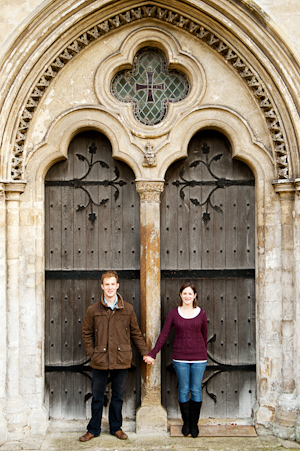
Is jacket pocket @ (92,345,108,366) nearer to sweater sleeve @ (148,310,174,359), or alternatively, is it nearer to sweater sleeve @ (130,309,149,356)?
sweater sleeve @ (130,309,149,356)

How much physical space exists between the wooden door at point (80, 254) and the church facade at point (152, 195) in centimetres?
1

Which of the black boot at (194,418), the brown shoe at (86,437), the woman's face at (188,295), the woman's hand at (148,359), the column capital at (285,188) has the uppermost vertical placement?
the column capital at (285,188)

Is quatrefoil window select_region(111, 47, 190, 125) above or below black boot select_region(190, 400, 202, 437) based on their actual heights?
above

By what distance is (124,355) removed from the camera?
432 cm

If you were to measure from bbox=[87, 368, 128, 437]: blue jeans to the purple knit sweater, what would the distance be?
1.18 feet

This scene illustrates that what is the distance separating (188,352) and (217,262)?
3.04 ft

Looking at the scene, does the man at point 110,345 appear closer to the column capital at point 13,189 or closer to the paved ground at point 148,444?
the paved ground at point 148,444

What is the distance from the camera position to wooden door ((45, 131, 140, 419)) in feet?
15.8

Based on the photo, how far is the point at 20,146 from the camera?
14.9 feet

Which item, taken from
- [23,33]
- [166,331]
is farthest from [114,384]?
[23,33]

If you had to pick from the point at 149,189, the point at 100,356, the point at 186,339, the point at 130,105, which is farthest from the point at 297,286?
the point at 130,105

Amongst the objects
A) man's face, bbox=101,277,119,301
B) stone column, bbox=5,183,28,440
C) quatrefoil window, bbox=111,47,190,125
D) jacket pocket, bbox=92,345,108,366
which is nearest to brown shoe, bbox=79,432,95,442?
stone column, bbox=5,183,28,440

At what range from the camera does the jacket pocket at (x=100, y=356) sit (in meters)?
4.29

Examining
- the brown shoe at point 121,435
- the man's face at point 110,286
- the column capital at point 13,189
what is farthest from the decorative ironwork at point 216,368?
the column capital at point 13,189
